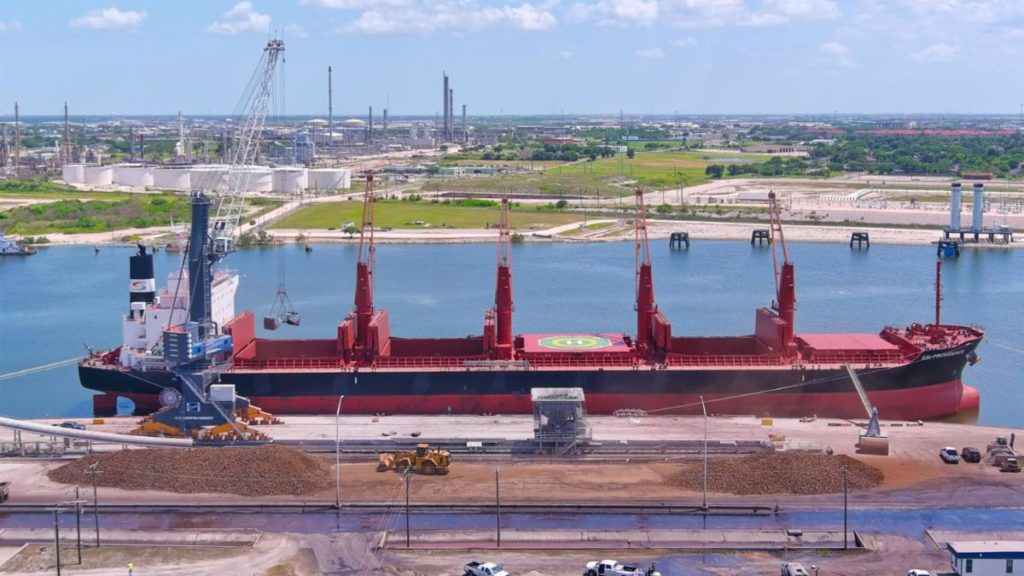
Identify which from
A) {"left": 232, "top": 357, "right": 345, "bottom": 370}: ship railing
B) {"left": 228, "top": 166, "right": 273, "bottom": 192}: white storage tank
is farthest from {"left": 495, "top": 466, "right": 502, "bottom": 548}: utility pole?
{"left": 228, "top": 166, "right": 273, "bottom": 192}: white storage tank

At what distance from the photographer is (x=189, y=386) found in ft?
86.0

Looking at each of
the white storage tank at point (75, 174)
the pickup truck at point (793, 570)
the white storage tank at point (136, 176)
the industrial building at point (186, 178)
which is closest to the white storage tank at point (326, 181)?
the industrial building at point (186, 178)

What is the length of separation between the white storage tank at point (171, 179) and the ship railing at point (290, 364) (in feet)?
243

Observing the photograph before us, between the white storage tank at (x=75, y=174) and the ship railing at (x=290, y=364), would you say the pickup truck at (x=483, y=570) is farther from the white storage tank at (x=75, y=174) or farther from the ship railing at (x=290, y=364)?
the white storage tank at (x=75, y=174)

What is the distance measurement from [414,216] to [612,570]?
65664 millimetres

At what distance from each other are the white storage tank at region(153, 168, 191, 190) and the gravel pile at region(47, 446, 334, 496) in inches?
3129

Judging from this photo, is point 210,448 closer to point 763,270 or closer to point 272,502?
point 272,502

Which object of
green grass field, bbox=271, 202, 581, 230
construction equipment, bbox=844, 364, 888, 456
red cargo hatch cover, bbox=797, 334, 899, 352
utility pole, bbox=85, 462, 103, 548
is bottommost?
utility pole, bbox=85, 462, 103, 548

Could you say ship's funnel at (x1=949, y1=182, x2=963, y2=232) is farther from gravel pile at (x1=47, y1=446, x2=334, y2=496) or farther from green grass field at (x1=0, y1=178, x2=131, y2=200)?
green grass field at (x1=0, y1=178, x2=131, y2=200)

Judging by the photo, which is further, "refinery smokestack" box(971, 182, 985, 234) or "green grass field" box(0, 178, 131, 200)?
"green grass field" box(0, 178, 131, 200)

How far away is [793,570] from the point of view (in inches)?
707

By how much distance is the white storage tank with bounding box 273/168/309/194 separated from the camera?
9900 cm

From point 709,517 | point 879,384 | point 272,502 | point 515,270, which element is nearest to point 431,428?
point 272,502

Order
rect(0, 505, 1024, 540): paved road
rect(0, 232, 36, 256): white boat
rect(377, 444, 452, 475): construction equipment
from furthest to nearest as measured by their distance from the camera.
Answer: rect(0, 232, 36, 256): white boat
rect(377, 444, 452, 475): construction equipment
rect(0, 505, 1024, 540): paved road
